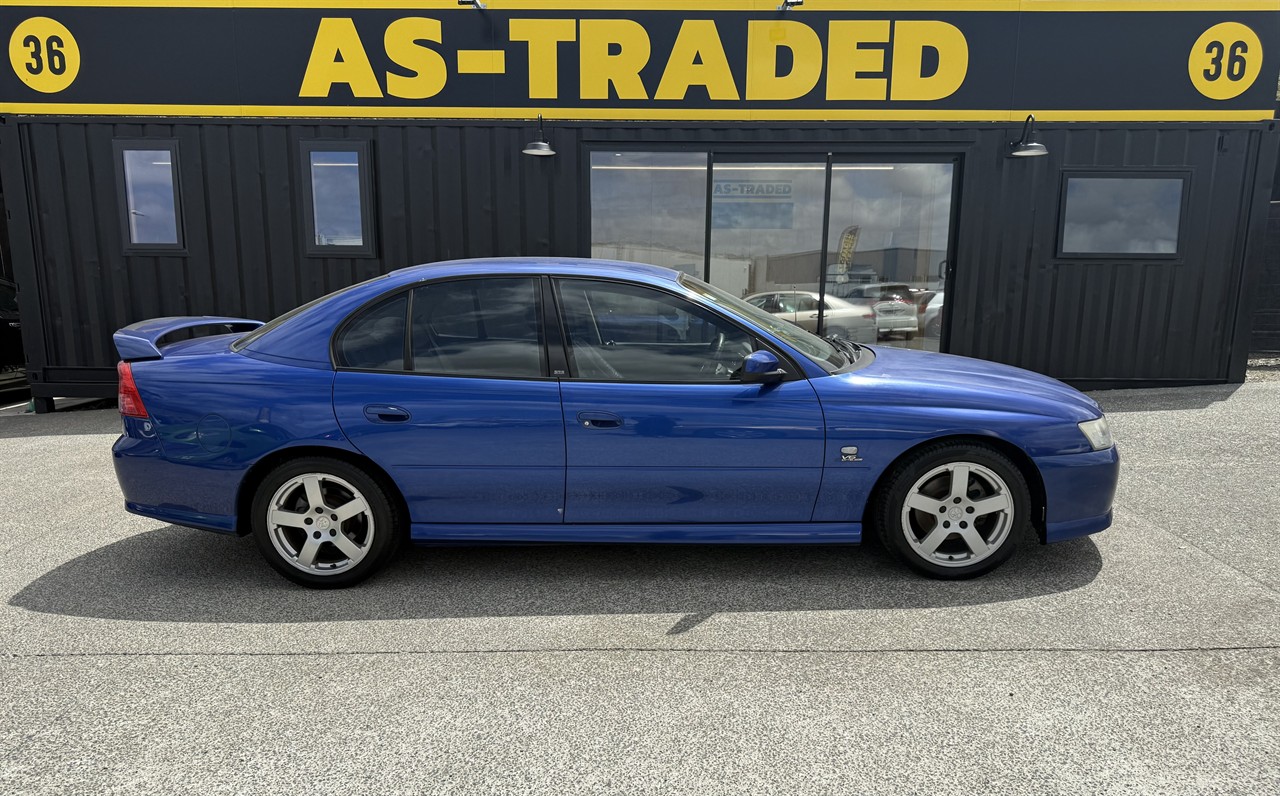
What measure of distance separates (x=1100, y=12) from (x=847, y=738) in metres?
7.98

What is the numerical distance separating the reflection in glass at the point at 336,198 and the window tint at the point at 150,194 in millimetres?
1358

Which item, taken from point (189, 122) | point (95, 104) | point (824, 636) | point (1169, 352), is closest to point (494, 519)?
point (824, 636)

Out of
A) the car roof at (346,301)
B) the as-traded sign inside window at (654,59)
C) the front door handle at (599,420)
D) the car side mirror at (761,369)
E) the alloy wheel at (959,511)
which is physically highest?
the as-traded sign inside window at (654,59)

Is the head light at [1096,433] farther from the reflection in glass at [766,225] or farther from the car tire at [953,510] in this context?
the reflection in glass at [766,225]

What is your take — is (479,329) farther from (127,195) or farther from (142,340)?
(127,195)

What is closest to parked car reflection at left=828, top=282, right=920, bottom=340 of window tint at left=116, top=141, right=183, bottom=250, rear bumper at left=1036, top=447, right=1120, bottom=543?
rear bumper at left=1036, top=447, right=1120, bottom=543

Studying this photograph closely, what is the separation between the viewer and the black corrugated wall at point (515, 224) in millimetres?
7891

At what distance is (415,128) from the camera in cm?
788

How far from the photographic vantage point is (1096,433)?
3631mm

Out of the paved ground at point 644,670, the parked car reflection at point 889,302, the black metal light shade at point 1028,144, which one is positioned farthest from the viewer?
the parked car reflection at point 889,302

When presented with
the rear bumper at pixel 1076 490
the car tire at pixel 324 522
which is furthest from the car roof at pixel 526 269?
the rear bumper at pixel 1076 490

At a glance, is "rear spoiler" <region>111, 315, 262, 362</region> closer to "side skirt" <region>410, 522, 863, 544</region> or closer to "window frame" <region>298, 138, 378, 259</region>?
"side skirt" <region>410, 522, 863, 544</region>

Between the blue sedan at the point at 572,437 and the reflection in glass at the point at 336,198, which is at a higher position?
the reflection in glass at the point at 336,198

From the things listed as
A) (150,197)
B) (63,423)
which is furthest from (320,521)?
(150,197)
